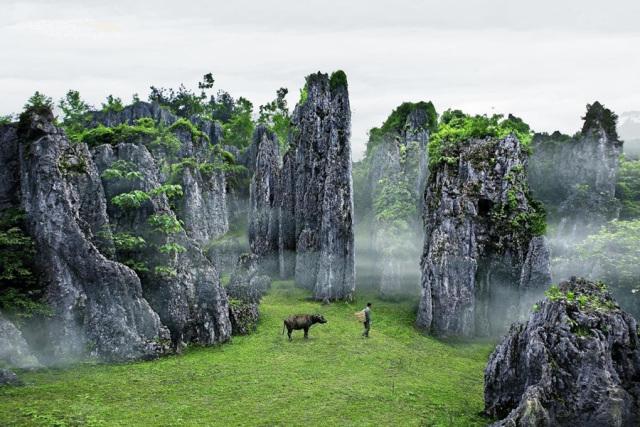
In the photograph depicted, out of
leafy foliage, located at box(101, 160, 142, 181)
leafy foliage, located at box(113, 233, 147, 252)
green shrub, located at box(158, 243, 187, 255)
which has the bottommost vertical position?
green shrub, located at box(158, 243, 187, 255)

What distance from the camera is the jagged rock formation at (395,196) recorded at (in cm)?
3922

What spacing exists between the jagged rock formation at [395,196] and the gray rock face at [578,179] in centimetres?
1520

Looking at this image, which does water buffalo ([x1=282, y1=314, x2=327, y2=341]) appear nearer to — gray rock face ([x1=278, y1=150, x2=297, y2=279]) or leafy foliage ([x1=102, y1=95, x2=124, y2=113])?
gray rock face ([x1=278, y1=150, x2=297, y2=279])

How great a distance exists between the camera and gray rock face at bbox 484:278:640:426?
14.2 meters

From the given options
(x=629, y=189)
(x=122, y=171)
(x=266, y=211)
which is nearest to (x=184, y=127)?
(x=266, y=211)

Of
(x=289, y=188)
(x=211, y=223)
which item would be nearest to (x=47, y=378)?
(x=289, y=188)

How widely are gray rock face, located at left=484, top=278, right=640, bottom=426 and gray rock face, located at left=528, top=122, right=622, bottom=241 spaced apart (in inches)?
1283

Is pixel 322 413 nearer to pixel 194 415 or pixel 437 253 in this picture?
pixel 194 415

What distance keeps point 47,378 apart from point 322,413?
10.7 m

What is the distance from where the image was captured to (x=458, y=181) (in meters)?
30.5

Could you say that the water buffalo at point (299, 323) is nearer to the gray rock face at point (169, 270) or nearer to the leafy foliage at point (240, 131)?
the gray rock face at point (169, 270)

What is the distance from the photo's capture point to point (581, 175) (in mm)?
51031

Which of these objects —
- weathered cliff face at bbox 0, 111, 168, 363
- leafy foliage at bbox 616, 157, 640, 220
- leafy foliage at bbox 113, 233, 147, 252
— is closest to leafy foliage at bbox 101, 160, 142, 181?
weathered cliff face at bbox 0, 111, 168, 363

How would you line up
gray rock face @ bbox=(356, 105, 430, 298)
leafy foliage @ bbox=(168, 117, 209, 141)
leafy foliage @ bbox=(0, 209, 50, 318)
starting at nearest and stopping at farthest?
leafy foliage @ bbox=(0, 209, 50, 318) < gray rock face @ bbox=(356, 105, 430, 298) < leafy foliage @ bbox=(168, 117, 209, 141)
